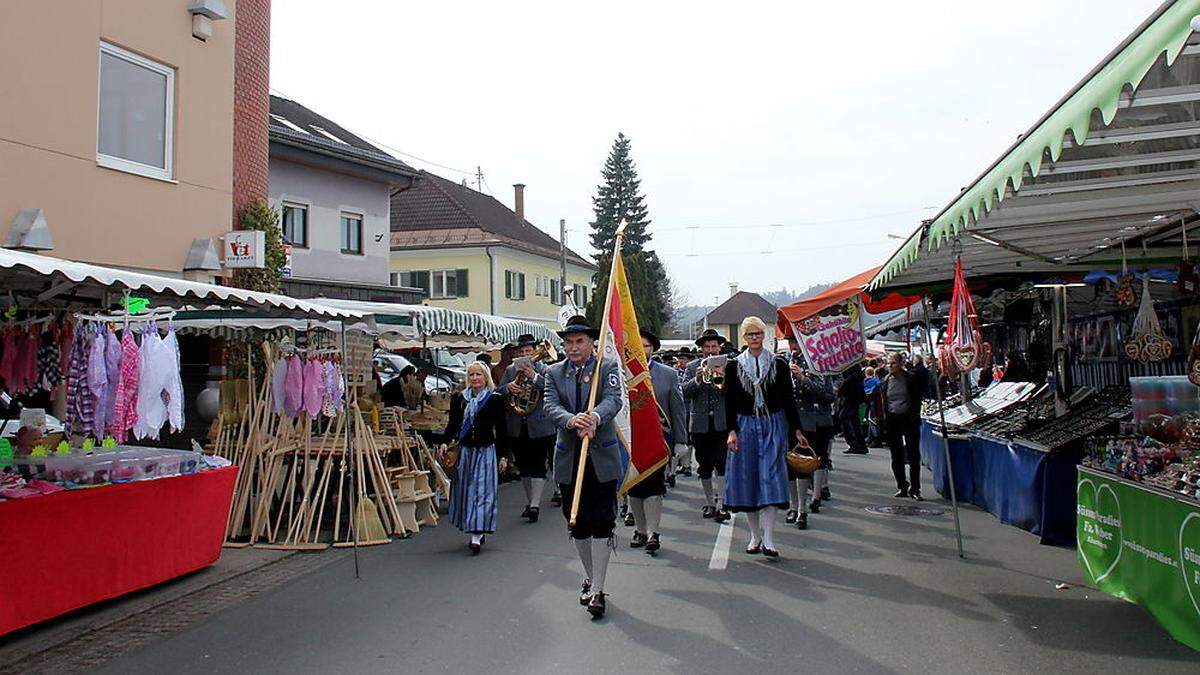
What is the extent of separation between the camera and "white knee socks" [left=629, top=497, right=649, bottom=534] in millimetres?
8148

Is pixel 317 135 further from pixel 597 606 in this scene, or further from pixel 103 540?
pixel 597 606

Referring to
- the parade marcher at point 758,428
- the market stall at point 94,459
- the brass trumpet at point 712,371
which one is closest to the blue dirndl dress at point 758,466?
the parade marcher at point 758,428

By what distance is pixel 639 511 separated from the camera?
26.9 feet

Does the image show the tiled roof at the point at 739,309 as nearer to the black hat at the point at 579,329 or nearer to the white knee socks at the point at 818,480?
the white knee socks at the point at 818,480

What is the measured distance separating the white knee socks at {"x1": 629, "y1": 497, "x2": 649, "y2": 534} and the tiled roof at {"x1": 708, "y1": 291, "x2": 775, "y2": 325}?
2813 inches

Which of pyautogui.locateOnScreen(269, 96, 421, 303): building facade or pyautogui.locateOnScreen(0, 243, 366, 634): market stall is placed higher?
pyautogui.locateOnScreen(269, 96, 421, 303): building facade

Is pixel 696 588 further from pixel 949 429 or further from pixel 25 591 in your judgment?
pixel 949 429

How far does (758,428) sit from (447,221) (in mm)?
37076

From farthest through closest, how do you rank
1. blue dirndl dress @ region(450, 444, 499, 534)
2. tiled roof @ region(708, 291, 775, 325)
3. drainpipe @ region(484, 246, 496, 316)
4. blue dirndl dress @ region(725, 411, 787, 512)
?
tiled roof @ region(708, 291, 775, 325)
drainpipe @ region(484, 246, 496, 316)
blue dirndl dress @ region(450, 444, 499, 534)
blue dirndl dress @ region(725, 411, 787, 512)

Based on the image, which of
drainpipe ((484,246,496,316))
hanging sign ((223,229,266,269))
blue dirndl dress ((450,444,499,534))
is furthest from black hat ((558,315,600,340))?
drainpipe ((484,246,496,316))

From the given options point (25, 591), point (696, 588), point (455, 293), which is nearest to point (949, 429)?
point (696, 588)

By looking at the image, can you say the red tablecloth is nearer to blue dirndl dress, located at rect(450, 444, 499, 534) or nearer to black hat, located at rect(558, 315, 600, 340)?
blue dirndl dress, located at rect(450, 444, 499, 534)

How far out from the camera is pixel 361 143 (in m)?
30.2

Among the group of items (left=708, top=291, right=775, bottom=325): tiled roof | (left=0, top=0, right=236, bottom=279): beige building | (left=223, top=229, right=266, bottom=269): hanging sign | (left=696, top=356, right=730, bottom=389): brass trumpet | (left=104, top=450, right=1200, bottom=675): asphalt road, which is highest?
(left=708, top=291, right=775, bottom=325): tiled roof
